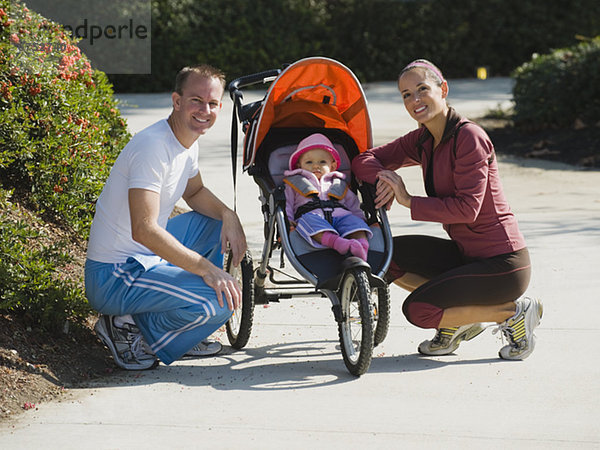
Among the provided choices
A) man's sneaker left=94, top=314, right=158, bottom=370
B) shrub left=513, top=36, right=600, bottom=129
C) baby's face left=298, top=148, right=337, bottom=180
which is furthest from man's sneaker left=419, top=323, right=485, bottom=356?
shrub left=513, top=36, right=600, bottom=129

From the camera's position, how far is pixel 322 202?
4734 millimetres

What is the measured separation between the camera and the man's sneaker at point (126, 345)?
175 inches

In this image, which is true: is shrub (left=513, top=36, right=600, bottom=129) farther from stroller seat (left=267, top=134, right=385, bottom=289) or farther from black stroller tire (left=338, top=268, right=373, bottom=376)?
black stroller tire (left=338, top=268, right=373, bottom=376)

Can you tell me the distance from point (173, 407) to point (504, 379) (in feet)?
5.42

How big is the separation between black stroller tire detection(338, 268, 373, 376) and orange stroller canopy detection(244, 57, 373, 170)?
1111 millimetres

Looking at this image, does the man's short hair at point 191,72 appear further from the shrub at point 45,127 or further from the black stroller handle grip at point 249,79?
the shrub at point 45,127

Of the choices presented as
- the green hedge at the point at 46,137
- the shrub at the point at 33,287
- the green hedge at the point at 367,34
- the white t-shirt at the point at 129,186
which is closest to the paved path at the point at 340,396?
the shrub at the point at 33,287

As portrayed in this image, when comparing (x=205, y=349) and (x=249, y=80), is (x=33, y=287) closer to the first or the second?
(x=205, y=349)

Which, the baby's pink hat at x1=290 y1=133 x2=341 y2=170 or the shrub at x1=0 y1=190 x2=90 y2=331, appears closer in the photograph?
the shrub at x1=0 y1=190 x2=90 y2=331

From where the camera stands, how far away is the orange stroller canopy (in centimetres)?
504

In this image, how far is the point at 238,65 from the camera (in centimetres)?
1722

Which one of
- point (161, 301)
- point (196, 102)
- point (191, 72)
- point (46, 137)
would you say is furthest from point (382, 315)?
point (46, 137)

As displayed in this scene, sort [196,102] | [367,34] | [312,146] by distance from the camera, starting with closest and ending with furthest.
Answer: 1. [196,102]
2. [312,146]
3. [367,34]

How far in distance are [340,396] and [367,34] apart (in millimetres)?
14789
